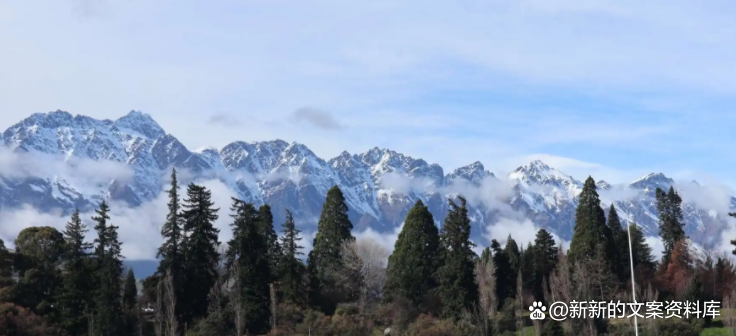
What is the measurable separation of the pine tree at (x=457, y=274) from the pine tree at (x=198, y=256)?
2124 centimetres

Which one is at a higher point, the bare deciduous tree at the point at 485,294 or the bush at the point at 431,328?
the bare deciduous tree at the point at 485,294

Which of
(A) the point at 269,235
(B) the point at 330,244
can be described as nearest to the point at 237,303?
(A) the point at 269,235

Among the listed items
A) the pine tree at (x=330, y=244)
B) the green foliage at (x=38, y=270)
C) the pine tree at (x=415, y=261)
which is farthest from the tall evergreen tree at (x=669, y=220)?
the green foliage at (x=38, y=270)

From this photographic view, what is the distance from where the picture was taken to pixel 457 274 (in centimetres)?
7944

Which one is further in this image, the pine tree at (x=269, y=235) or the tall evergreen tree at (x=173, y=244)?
the pine tree at (x=269, y=235)

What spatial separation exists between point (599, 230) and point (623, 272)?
37.3 ft

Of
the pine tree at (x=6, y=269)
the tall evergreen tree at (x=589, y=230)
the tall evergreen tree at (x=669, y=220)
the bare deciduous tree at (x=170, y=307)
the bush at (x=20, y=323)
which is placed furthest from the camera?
the tall evergreen tree at (x=669, y=220)

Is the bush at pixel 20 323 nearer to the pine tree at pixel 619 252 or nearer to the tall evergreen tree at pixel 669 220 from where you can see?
the pine tree at pixel 619 252

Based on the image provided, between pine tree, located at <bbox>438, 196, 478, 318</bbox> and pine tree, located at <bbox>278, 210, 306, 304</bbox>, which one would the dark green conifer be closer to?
pine tree, located at <bbox>438, 196, 478, 318</bbox>

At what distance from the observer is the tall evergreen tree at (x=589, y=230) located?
8894 cm

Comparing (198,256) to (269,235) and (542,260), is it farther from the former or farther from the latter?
(542,260)

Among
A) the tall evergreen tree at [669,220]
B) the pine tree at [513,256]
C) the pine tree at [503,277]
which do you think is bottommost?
the pine tree at [503,277]

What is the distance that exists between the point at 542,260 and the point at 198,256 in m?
41.2

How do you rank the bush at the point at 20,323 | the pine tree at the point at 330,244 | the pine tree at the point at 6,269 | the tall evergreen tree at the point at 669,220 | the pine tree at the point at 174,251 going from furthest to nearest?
the tall evergreen tree at the point at 669,220
the pine tree at the point at 330,244
the pine tree at the point at 174,251
the pine tree at the point at 6,269
the bush at the point at 20,323
